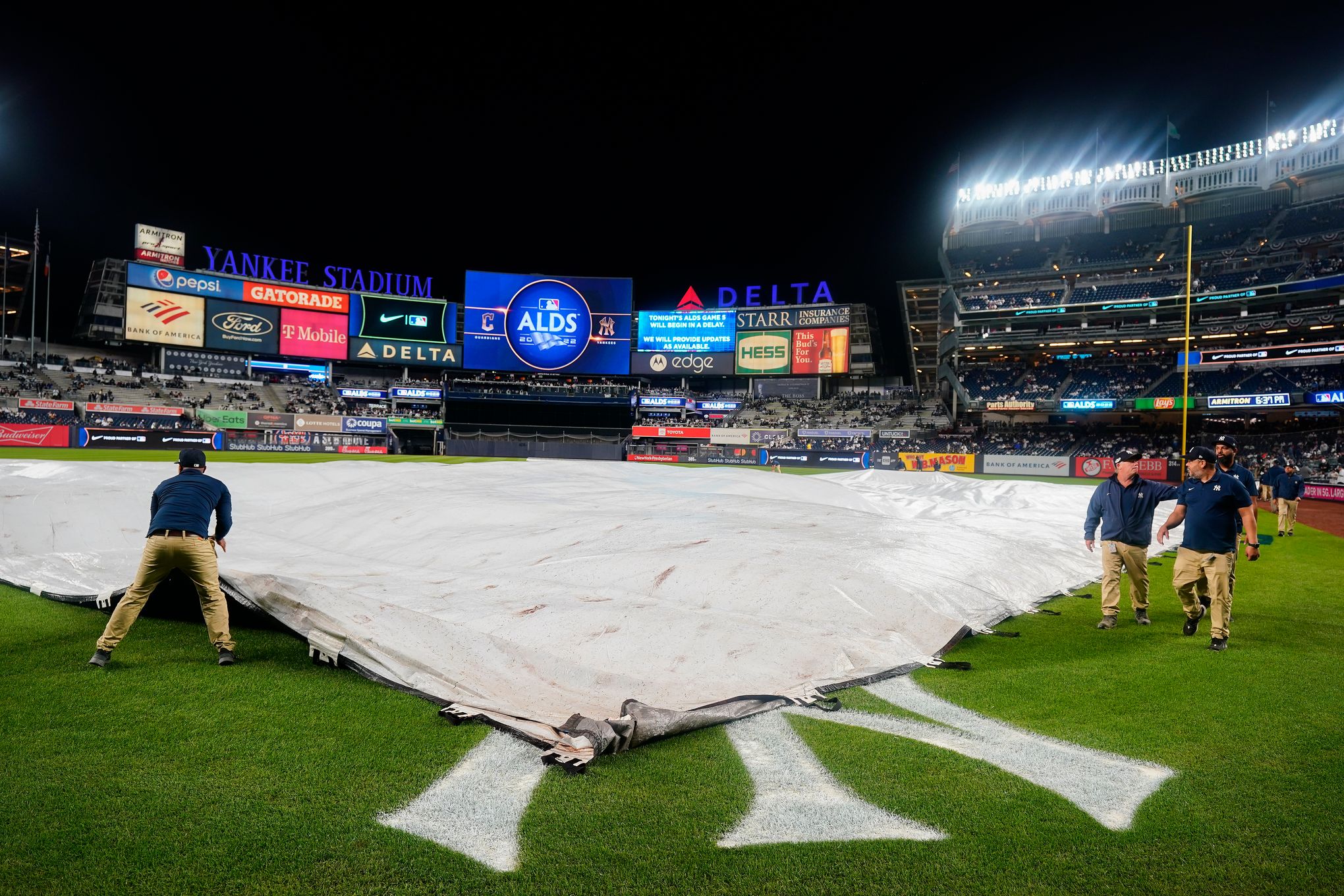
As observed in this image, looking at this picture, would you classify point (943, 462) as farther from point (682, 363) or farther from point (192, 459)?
point (192, 459)

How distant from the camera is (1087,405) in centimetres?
4631

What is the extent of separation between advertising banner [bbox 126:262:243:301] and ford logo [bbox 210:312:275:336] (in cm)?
135

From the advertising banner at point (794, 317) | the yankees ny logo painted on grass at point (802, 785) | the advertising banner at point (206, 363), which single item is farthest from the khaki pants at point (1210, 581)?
the advertising banner at point (206, 363)

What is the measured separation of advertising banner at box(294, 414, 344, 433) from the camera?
49906mm

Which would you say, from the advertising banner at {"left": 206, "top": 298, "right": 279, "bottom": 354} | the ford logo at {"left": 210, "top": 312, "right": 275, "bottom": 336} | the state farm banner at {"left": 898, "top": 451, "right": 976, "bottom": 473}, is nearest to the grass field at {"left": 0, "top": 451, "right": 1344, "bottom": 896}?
the state farm banner at {"left": 898, "top": 451, "right": 976, "bottom": 473}

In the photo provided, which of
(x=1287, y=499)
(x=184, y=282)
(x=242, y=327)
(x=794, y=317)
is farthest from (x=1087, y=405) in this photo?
(x=184, y=282)

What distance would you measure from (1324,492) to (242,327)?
6918 cm

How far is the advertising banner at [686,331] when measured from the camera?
6203cm

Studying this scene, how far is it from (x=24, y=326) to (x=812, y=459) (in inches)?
2557

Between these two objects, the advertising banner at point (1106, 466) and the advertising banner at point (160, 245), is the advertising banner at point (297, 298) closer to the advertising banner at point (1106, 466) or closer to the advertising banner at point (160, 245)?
the advertising banner at point (160, 245)

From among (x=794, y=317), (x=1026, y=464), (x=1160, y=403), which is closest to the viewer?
(x=1160, y=403)

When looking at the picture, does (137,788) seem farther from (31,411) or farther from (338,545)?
(31,411)

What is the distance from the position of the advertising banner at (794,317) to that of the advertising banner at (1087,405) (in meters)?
18.7

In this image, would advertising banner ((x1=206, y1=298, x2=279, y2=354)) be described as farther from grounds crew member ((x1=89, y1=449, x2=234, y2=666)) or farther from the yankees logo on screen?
grounds crew member ((x1=89, y1=449, x2=234, y2=666))
